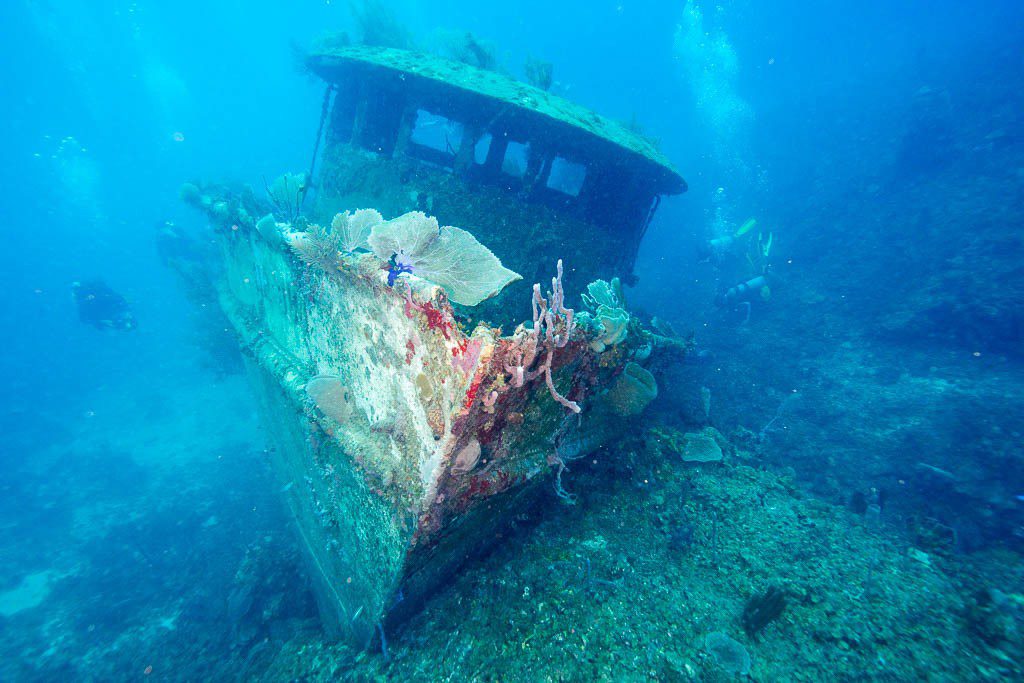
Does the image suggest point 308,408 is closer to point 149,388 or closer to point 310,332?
point 310,332

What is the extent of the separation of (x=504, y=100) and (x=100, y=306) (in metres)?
18.9

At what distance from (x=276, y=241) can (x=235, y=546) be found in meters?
7.68

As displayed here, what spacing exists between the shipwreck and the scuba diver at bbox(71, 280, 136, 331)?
41.8 ft

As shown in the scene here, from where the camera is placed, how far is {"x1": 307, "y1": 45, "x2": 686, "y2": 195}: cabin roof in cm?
580

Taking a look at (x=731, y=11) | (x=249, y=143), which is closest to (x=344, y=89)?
(x=731, y=11)

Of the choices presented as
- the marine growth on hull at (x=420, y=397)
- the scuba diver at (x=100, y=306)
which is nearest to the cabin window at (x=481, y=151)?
the marine growth on hull at (x=420, y=397)

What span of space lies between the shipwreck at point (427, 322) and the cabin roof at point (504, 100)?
48 mm

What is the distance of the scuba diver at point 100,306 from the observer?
50.7ft

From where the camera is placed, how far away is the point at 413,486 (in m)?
2.61

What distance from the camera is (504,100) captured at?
18.7 feet

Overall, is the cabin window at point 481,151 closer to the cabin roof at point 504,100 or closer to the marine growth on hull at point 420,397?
the cabin roof at point 504,100

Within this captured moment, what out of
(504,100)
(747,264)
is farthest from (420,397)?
(747,264)

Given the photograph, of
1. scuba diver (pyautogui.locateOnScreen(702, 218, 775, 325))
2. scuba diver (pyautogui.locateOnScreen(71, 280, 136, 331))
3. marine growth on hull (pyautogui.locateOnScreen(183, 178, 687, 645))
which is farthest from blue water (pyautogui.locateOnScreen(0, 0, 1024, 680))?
scuba diver (pyautogui.locateOnScreen(71, 280, 136, 331))

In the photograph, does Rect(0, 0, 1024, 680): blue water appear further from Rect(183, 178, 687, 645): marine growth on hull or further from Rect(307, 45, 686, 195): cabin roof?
Rect(307, 45, 686, 195): cabin roof
